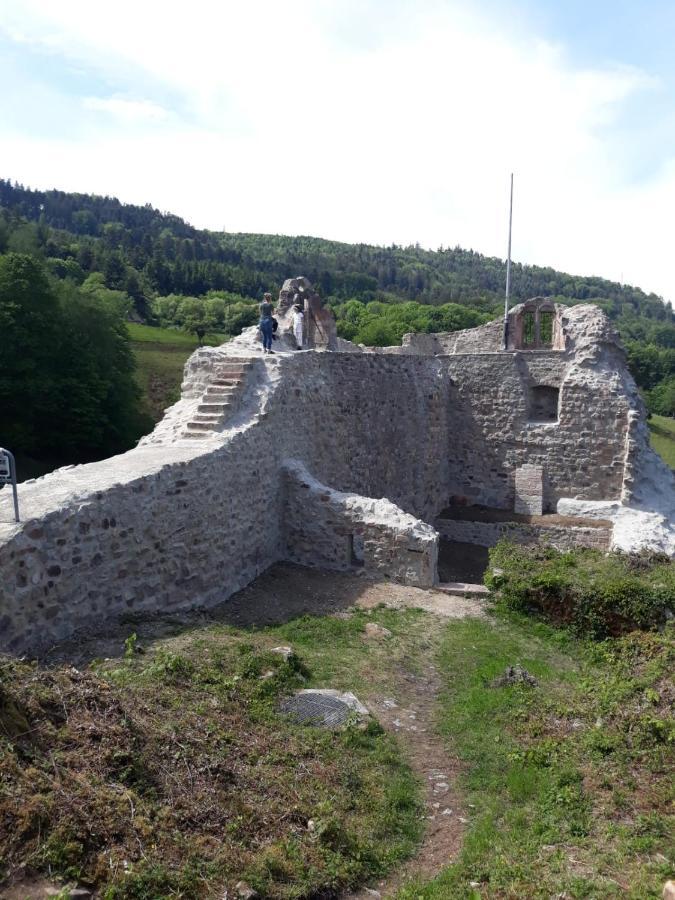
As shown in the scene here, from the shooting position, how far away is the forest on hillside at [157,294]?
29.6 m

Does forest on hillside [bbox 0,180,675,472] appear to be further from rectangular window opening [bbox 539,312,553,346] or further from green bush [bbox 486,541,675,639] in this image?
green bush [bbox 486,541,675,639]

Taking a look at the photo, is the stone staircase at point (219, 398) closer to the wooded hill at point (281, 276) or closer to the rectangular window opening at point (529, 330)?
the rectangular window opening at point (529, 330)

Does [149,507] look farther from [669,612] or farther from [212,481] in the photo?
[669,612]

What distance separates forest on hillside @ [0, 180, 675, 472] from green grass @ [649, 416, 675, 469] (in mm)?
11859

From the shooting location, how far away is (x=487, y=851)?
5090 millimetres

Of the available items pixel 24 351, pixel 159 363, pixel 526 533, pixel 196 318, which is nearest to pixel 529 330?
pixel 526 533

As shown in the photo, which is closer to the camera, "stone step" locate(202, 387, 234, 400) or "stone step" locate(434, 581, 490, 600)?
"stone step" locate(434, 581, 490, 600)

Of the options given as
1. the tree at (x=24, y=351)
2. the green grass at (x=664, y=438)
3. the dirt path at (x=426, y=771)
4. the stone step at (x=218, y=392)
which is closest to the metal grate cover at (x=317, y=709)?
the dirt path at (x=426, y=771)

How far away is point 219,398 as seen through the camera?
39.7 feet

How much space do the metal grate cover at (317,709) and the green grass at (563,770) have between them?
1.11 m

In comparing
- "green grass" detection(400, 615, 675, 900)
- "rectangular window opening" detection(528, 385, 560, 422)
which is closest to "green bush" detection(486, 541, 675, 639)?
"green grass" detection(400, 615, 675, 900)

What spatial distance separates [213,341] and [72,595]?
165 ft

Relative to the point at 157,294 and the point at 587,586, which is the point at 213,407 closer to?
the point at 587,586

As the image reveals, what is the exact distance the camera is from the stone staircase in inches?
456
